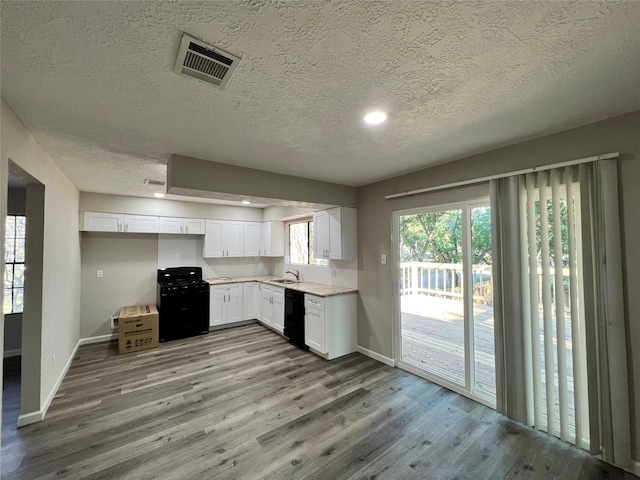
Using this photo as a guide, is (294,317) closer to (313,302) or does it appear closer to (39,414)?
(313,302)

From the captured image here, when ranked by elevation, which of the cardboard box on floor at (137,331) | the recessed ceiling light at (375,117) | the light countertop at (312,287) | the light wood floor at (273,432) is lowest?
the light wood floor at (273,432)

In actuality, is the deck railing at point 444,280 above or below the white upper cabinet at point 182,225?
below

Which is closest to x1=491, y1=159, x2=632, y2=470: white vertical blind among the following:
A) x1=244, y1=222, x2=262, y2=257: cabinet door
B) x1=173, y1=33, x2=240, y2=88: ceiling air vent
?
x1=173, y1=33, x2=240, y2=88: ceiling air vent

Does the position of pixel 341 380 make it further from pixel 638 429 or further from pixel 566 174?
pixel 566 174

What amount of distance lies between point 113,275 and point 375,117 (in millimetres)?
5173

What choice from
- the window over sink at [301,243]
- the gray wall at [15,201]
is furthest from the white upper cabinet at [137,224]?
the window over sink at [301,243]

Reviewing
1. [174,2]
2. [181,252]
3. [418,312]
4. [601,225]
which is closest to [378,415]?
[418,312]

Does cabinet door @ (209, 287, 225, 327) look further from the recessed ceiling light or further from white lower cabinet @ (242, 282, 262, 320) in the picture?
the recessed ceiling light

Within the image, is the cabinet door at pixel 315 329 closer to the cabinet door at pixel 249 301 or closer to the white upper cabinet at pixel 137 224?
the cabinet door at pixel 249 301

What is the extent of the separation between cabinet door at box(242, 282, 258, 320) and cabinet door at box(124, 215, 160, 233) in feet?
6.47

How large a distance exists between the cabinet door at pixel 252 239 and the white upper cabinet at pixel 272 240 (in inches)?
4.6

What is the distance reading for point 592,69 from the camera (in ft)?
4.58

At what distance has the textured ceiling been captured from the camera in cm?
104

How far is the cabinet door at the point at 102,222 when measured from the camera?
426 cm
